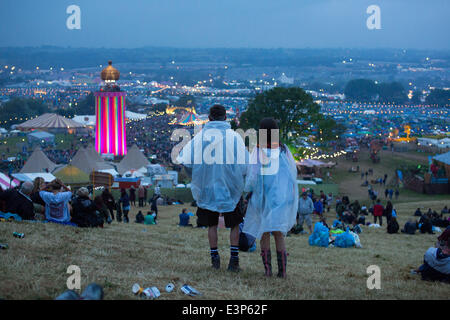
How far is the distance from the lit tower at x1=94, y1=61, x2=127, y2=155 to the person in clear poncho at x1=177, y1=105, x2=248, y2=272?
29787 mm

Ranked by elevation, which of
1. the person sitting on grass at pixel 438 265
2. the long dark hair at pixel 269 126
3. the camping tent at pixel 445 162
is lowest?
the camping tent at pixel 445 162

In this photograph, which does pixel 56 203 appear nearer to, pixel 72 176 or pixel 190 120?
pixel 72 176

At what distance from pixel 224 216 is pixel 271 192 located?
54cm

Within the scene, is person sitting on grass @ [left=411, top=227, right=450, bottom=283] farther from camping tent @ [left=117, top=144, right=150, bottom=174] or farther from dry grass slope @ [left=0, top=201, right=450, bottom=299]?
camping tent @ [left=117, top=144, right=150, bottom=174]

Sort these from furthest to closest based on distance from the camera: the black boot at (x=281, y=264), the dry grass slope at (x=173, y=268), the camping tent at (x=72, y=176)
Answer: the camping tent at (x=72, y=176), the black boot at (x=281, y=264), the dry grass slope at (x=173, y=268)

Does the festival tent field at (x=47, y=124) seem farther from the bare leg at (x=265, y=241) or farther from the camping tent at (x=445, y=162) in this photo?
the bare leg at (x=265, y=241)

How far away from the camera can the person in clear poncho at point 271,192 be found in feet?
16.3

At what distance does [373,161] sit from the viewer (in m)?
35.1

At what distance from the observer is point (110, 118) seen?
34.3 metres

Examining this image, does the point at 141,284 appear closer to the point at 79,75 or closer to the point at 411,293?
the point at 411,293

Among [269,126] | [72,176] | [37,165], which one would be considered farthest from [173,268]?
[37,165]

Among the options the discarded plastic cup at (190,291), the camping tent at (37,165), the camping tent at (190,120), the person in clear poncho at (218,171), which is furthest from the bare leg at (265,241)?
the camping tent at (190,120)

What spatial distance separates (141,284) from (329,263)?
327 centimetres
